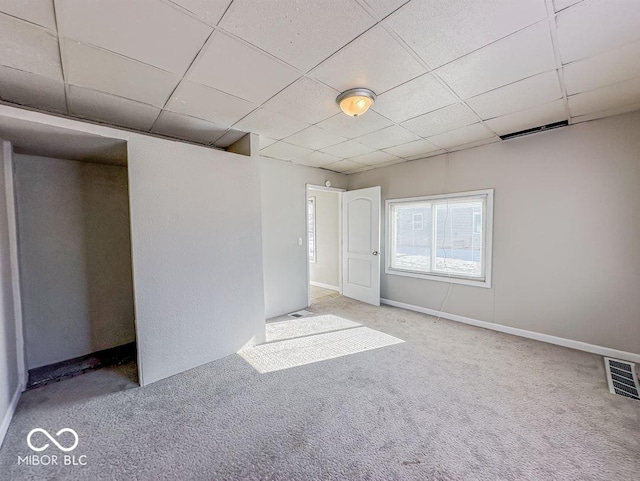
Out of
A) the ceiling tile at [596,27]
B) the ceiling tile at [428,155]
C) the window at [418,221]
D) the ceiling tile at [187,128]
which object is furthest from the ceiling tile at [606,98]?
the ceiling tile at [187,128]

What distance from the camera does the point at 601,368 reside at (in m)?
2.45

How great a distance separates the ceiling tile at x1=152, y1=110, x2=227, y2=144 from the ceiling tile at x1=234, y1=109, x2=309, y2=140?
0.31 metres

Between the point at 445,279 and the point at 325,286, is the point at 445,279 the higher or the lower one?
the higher one

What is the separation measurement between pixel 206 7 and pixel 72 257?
2.85 metres

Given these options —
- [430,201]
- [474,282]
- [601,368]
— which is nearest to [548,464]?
[601,368]

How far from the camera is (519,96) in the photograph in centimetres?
220

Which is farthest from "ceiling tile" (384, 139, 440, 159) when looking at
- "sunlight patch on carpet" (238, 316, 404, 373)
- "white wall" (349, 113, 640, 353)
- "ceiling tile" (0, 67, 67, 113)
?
"ceiling tile" (0, 67, 67, 113)

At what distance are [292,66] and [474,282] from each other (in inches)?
138

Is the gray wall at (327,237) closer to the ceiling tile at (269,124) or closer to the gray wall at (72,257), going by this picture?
the ceiling tile at (269,124)

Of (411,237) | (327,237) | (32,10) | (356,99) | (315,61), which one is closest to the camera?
(32,10)

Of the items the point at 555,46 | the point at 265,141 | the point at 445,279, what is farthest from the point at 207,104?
the point at 445,279

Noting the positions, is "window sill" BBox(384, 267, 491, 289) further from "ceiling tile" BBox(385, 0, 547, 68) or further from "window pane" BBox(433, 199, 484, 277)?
"ceiling tile" BBox(385, 0, 547, 68)

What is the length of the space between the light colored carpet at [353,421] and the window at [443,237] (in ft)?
4.26

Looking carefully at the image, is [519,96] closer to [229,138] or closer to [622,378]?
[622,378]
